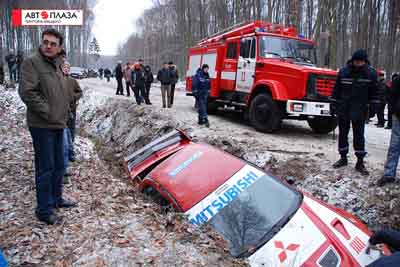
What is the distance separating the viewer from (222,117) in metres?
12.5

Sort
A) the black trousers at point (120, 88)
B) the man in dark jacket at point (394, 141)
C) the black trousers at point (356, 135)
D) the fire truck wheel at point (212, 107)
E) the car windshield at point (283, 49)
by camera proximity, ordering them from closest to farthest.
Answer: the man in dark jacket at point (394, 141) → the black trousers at point (356, 135) → the car windshield at point (283, 49) → the fire truck wheel at point (212, 107) → the black trousers at point (120, 88)

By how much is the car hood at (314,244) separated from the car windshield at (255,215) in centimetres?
10

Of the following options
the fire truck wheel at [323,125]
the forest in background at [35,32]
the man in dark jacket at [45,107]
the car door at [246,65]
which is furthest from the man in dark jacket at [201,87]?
the man in dark jacket at [45,107]

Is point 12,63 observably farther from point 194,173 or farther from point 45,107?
point 194,173

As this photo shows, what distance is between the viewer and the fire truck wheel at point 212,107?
12.3 meters

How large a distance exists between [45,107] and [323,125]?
8049 millimetres

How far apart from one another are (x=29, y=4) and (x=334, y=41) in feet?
58.1

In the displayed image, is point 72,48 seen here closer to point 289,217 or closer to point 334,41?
point 334,41

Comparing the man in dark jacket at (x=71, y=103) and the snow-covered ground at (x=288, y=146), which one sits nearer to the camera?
the man in dark jacket at (x=71, y=103)

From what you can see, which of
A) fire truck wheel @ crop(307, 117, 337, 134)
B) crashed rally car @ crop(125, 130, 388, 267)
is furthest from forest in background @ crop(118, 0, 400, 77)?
crashed rally car @ crop(125, 130, 388, 267)

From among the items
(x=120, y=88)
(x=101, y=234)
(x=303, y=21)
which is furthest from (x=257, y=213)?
(x=303, y=21)

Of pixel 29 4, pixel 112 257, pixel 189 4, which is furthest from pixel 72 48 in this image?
pixel 112 257

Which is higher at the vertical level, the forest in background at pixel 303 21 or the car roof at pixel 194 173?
the forest in background at pixel 303 21

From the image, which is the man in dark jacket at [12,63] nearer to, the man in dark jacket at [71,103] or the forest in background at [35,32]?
the forest in background at [35,32]
